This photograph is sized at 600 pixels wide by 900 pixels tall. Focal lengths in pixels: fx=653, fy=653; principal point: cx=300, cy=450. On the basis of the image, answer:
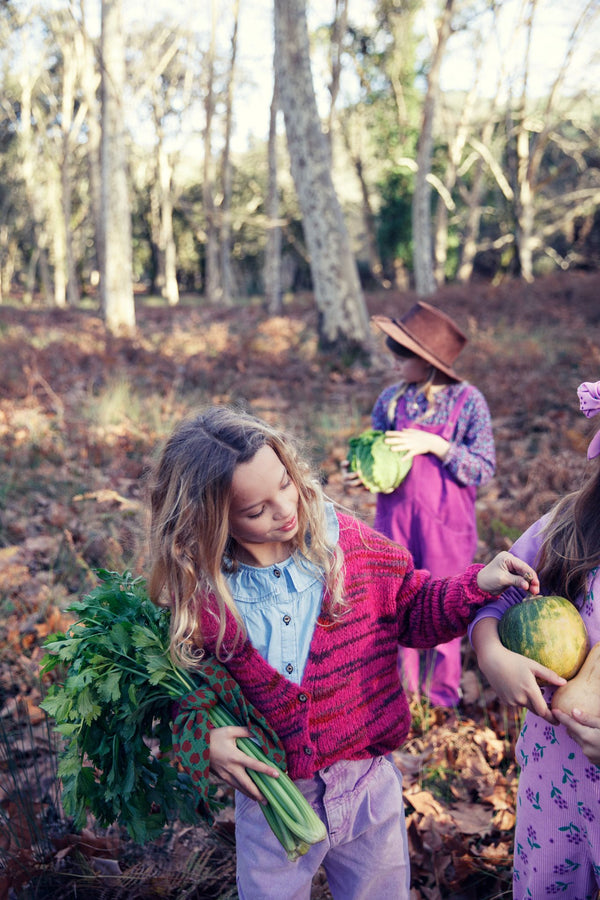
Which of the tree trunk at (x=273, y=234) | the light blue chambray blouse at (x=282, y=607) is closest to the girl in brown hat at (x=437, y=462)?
the light blue chambray blouse at (x=282, y=607)

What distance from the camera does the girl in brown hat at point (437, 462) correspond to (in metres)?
3.35

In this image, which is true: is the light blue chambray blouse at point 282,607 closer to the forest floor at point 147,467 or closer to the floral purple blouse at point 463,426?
the forest floor at point 147,467

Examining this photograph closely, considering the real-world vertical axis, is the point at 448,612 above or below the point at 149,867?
above

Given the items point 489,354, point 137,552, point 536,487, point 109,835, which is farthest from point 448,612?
point 489,354

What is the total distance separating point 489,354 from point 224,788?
8432 millimetres

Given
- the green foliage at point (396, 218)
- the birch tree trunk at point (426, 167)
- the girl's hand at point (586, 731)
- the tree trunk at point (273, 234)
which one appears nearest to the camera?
the girl's hand at point (586, 731)

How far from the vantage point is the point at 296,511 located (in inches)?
74.3

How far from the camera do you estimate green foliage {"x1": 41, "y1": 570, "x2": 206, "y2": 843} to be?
181 cm

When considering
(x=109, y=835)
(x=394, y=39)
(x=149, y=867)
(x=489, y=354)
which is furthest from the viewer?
(x=394, y=39)

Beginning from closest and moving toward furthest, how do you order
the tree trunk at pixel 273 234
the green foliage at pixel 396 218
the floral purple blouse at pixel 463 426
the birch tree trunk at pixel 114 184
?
the floral purple blouse at pixel 463 426, the birch tree trunk at pixel 114 184, the tree trunk at pixel 273 234, the green foliage at pixel 396 218

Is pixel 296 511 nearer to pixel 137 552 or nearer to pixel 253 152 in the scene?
pixel 137 552

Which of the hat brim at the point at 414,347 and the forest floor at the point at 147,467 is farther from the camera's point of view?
the hat brim at the point at 414,347

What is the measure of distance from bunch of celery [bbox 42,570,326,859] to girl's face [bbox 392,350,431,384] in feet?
6.45

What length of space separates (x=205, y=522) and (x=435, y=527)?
6.08 feet
